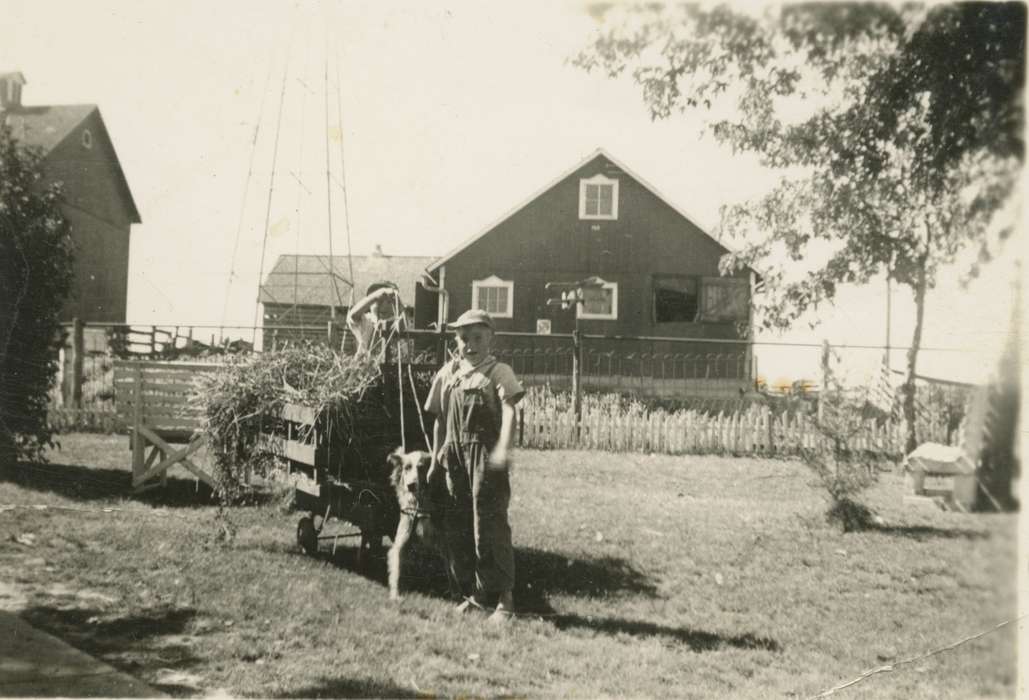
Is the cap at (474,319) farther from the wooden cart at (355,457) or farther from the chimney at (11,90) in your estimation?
the chimney at (11,90)

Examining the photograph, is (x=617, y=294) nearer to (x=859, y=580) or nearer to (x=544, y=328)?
(x=544, y=328)

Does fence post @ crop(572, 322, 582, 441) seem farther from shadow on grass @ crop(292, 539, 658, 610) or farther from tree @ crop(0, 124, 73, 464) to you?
tree @ crop(0, 124, 73, 464)

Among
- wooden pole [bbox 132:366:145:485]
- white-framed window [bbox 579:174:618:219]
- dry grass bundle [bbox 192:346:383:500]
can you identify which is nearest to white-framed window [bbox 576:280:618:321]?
white-framed window [bbox 579:174:618:219]

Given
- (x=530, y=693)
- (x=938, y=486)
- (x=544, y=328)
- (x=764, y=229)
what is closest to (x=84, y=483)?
(x=530, y=693)

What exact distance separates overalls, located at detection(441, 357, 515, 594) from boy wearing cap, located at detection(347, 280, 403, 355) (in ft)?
3.23

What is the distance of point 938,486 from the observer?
6.93 m

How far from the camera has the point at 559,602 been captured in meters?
4.55

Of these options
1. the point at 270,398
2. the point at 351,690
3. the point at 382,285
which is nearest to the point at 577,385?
the point at 382,285

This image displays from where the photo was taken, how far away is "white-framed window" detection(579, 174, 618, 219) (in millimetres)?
19922

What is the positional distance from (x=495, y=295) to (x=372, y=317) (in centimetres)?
1580

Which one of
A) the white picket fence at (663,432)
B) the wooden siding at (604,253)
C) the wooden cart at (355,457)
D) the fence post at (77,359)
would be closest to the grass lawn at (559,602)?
the wooden cart at (355,457)

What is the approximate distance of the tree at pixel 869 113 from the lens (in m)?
3.50

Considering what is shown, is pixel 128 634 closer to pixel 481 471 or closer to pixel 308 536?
pixel 308 536

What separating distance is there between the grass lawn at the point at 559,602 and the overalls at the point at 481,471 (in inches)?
12.7
